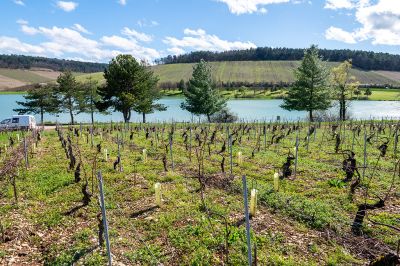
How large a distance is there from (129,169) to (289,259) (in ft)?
28.5

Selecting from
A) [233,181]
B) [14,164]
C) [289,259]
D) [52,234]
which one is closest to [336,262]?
[289,259]

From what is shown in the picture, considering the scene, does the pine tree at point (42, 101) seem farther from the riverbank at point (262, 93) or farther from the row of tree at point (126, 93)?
the riverbank at point (262, 93)

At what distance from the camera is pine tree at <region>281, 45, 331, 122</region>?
1660 inches

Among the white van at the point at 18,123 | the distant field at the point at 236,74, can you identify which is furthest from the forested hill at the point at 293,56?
the white van at the point at 18,123

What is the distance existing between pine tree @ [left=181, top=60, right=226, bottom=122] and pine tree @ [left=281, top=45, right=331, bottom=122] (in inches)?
436

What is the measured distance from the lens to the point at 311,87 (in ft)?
138

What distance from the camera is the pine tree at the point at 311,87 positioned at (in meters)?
42.2

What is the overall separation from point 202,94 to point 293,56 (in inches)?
5636

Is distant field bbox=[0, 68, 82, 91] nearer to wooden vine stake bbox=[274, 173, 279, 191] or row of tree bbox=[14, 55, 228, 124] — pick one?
row of tree bbox=[14, 55, 228, 124]

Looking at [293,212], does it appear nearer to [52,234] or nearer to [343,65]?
[52,234]

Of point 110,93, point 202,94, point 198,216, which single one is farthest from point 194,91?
point 198,216

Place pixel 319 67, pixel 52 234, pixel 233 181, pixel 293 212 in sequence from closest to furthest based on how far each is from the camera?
1. pixel 52 234
2. pixel 293 212
3. pixel 233 181
4. pixel 319 67

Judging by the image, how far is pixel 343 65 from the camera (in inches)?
1860

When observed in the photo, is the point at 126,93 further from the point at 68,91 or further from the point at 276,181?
the point at 276,181
